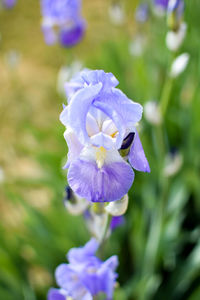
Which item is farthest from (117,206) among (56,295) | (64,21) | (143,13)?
(143,13)

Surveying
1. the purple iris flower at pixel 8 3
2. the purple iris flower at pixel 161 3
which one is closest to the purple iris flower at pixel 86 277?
the purple iris flower at pixel 161 3

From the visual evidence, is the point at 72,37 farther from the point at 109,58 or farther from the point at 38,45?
the point at 38,45

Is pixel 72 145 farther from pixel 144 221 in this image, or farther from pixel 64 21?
pixel 64 21

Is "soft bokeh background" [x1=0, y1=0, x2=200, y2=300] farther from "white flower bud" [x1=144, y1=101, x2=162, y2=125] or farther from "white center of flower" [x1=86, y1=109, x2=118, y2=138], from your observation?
"white center of flower" [x1=86, y1=109, x2=118, y2=138]

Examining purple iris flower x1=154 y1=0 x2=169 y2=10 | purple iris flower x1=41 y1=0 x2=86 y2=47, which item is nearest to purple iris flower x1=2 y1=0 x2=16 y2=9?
purple iris flower x1=41 y1=0 x2=86 y2=47

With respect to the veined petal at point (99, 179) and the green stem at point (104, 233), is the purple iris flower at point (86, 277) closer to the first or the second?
the green stem at point (104, 233)
